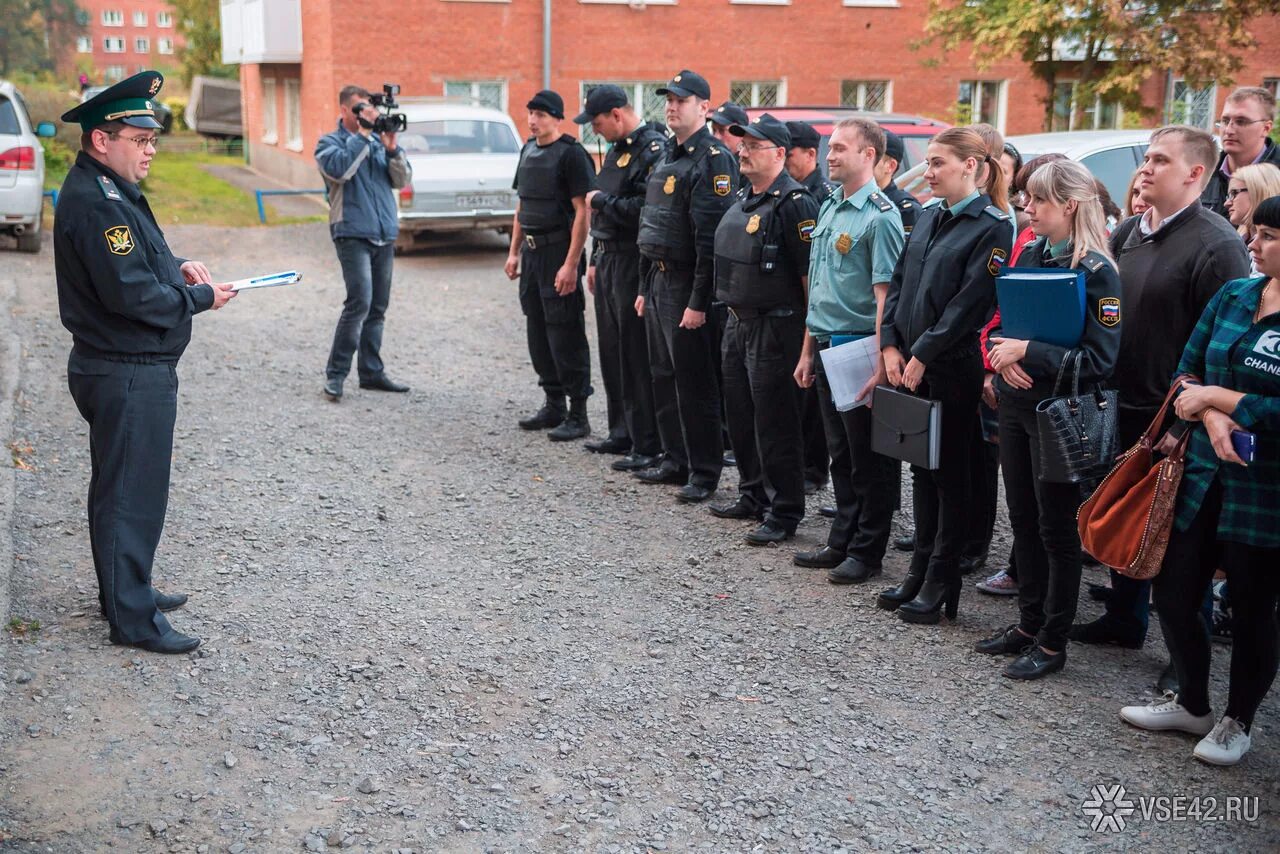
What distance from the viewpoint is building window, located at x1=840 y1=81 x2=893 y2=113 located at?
24.5 metres

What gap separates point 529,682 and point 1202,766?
2.29m

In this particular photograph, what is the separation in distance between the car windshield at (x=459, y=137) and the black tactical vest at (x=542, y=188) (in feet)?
26.5

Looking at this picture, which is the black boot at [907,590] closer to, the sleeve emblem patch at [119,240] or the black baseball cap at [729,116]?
the black baseball cap at [729,116]

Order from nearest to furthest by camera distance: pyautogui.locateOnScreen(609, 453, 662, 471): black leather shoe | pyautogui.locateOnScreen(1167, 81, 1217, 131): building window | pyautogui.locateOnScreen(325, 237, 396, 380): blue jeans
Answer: pyautogui.locateOnScreen(609, 453, 662, 471): black leather shoe, pyautogui.locateOnScreen(325, 237, 396, 380): blue jeans, pyautogui.locateOnScreen(1167, 81, 1217, 131): building window

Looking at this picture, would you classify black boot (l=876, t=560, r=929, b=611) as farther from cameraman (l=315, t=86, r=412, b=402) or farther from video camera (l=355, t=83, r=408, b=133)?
video camera (l=355, t=83, r=408, b=133)

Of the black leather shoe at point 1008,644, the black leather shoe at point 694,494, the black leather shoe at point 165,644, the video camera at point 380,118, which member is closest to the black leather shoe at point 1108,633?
the black leather shoe at point 1008,644

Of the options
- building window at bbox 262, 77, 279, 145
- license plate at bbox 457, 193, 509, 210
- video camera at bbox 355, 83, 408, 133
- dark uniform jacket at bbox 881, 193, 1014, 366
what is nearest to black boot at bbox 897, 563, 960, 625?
dark uniform jacket at bbox 881, 193, 1014, 366

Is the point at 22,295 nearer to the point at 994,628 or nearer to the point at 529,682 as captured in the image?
the point at 529,682

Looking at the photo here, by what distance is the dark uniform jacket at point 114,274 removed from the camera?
14.4 ft

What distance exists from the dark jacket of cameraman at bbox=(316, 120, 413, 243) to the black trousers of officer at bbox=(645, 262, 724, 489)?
2.62 m

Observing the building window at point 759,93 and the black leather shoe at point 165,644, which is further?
the building window at point 759,93

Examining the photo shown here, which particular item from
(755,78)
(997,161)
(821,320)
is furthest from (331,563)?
(755,78)

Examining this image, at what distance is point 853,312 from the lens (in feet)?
17.7

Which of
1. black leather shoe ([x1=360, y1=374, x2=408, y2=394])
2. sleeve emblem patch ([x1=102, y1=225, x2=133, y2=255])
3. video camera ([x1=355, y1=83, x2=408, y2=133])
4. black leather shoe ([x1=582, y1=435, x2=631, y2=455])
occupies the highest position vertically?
video camera ([x1=355, y1=83, x2=408, y2=133])
